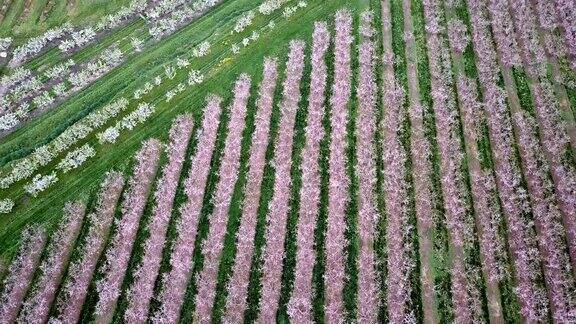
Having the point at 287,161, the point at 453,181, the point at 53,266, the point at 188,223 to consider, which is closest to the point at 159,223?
the point at 188,223


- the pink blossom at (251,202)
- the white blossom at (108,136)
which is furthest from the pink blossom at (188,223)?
the white blossom at (108,136)

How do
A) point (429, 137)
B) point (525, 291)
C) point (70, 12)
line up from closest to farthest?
point (525, 291) → point (429, 137) → point (70, 12)

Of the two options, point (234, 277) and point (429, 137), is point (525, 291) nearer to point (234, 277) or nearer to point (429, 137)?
point (429, 137)

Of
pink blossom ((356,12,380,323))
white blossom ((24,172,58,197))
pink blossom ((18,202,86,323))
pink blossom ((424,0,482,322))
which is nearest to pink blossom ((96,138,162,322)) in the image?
pink blossom ((18,202,86,323))

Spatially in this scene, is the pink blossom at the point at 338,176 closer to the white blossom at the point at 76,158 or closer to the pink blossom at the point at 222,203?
the pink blossom at the point at 222,203

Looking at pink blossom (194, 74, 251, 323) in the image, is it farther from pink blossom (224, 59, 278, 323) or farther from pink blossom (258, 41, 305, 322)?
pink blossom (258, 41, 305, 322)

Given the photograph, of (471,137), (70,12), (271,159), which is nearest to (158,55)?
(70,12)

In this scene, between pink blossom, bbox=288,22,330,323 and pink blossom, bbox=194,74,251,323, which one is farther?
pink blossom, bbox=194,74,251,323
